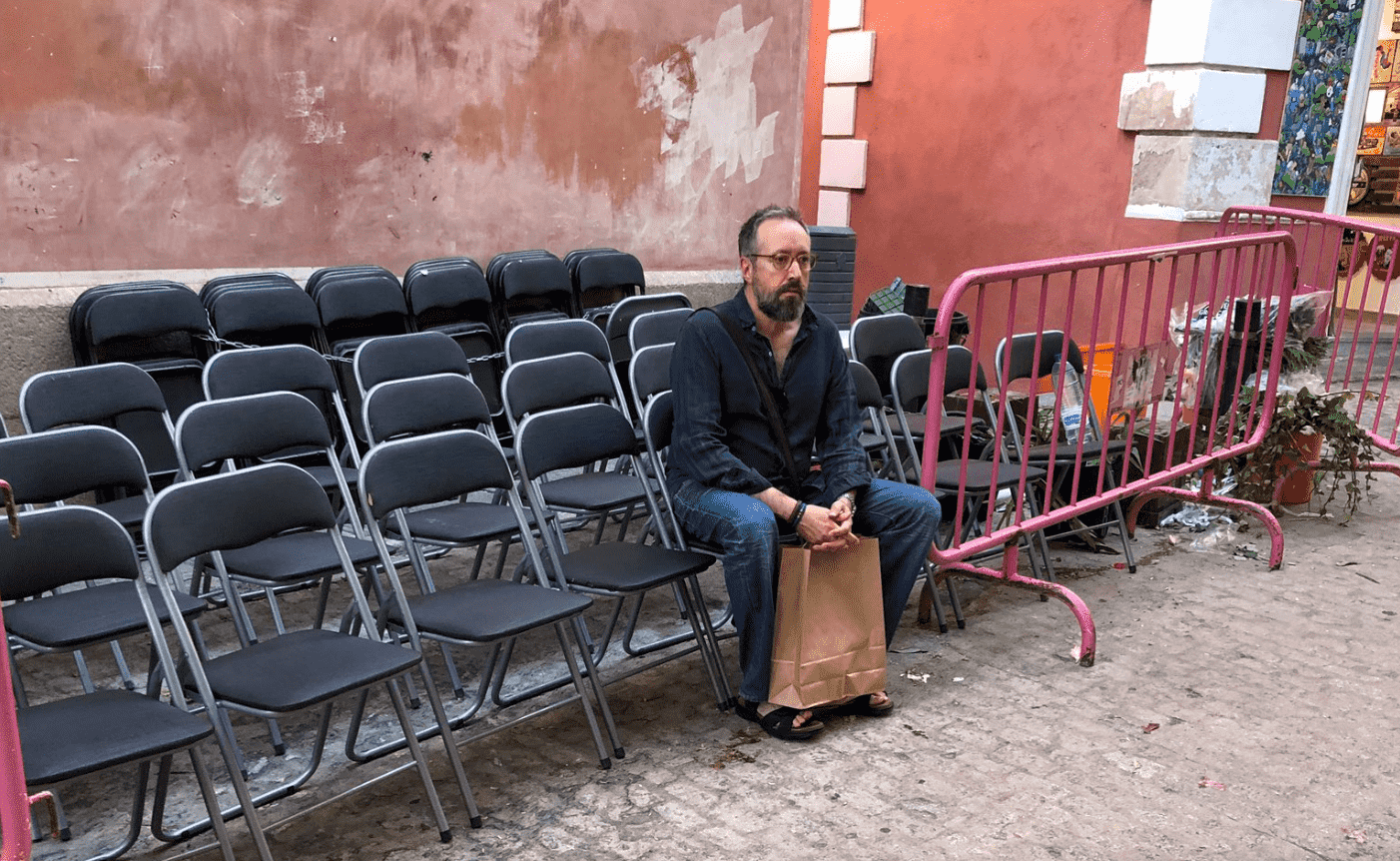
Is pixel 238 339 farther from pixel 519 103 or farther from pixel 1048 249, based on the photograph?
pixel 1048 249

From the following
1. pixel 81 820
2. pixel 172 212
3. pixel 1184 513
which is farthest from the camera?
pixel 1184 513

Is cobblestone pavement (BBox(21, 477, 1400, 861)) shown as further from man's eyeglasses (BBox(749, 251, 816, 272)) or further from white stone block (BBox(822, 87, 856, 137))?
white stone block (BBox(822, 87, 856, 137))

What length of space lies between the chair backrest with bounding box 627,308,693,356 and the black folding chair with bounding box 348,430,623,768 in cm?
135

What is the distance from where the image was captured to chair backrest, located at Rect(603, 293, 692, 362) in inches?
225

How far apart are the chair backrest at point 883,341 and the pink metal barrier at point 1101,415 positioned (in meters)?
0.24

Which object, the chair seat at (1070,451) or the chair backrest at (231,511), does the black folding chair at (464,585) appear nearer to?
the chair backrest at (231,511)

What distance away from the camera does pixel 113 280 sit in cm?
481

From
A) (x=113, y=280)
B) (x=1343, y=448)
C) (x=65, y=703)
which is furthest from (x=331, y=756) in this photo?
(x=1343, y=448)

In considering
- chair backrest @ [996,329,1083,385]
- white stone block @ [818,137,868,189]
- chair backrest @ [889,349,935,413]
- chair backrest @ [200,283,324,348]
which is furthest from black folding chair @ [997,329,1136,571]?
white stone block @ [818,137,868,189]

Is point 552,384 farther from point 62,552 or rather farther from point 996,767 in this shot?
point 996,767

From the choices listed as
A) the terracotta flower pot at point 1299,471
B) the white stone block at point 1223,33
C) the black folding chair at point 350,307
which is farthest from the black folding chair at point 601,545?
the white stone block at point 1223,33

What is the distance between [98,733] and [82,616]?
2.13 feet

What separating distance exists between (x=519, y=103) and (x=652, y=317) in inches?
61.9

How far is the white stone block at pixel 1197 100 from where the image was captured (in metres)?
7.04
